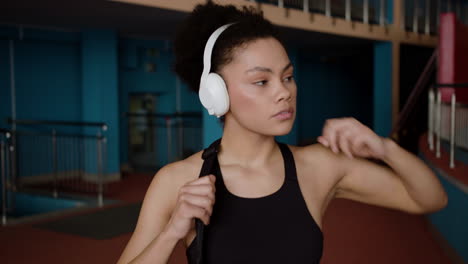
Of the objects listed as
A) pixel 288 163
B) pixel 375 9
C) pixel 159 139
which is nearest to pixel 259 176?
pixel 288 163

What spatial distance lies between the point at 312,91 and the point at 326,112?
93cm

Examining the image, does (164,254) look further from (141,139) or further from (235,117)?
(141,139)

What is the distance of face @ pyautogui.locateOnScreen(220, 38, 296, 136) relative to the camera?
1384mm

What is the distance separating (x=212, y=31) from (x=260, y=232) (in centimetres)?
62

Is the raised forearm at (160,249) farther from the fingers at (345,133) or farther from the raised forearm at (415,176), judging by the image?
the raised forearm at (415,176)

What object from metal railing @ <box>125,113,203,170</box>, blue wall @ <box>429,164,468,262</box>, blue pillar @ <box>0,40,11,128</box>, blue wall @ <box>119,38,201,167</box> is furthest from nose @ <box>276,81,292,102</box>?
metal railing @ <box>125,113,203,170</box>

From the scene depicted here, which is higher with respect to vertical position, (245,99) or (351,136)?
(245,99)

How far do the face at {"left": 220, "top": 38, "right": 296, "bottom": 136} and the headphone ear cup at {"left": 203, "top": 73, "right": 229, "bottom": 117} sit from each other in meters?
0.02

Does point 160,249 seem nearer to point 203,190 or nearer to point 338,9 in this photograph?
point 203,190

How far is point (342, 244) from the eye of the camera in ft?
15.5

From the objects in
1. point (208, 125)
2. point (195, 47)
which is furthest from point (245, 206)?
point (208, 125)

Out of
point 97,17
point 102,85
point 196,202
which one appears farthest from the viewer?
point 102,85

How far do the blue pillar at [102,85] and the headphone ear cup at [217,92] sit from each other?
750 cm

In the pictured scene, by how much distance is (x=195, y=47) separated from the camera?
1.55m
